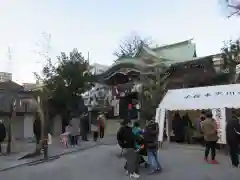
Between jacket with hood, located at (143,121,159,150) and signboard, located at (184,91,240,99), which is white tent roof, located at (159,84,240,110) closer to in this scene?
signboard, located at (184,91,240,99)

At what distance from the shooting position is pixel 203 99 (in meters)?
13.3

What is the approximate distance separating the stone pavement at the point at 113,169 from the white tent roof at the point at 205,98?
191 cm

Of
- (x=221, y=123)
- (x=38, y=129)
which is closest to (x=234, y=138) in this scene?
(x=221, y=123)

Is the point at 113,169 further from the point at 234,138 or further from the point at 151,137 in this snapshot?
the point at 234,138

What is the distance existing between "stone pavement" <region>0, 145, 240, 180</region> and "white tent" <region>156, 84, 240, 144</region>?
5.99ft

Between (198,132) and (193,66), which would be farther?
(193,66)

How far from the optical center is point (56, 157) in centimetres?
1270

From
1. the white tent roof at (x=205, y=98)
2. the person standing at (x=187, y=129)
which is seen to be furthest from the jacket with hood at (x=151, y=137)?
the person standing at (x=187, y=129)

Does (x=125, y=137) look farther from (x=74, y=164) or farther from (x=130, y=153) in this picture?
(x=74, y=164)

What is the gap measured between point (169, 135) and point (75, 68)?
12079mm

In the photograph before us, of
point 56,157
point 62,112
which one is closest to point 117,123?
point 62,112

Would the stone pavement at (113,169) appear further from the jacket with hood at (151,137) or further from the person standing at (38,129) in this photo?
the person standing at (38,129)

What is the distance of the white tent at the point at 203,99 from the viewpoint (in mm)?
12141

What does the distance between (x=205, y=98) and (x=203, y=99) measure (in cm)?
9
